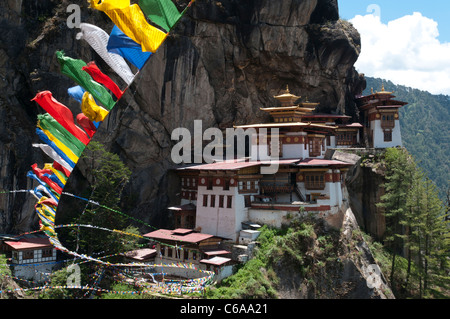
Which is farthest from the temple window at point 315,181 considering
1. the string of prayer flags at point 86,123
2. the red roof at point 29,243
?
the string of prayer flags at point 86,123

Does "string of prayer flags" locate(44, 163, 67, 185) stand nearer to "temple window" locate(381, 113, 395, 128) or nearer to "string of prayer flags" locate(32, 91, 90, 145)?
"string of prayer flags" locate(32, 91, 90, 145)

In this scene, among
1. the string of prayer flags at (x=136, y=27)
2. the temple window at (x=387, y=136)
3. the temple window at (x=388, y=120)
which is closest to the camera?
the string of prayer flags at (x=136, y=27)

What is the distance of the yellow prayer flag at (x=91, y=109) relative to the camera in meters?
15.7

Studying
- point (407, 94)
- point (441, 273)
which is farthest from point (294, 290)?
point (407, 94)

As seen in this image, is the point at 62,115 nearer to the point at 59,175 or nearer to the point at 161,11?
the point at 59,175

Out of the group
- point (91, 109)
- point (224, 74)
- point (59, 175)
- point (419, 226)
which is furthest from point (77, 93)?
point (419, 226)

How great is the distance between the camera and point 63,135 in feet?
55.5

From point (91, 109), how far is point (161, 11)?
4.19 m

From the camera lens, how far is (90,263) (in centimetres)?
2617

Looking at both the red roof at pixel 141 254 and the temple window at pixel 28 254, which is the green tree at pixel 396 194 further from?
the temple window at pixel 28 254

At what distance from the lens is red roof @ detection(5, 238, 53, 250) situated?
84.4 feet

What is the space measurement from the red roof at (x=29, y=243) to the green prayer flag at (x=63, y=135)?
37.8 feet

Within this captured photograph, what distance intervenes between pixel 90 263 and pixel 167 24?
54.4 ft

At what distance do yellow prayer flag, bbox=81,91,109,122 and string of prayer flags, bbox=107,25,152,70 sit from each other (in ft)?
6.65
